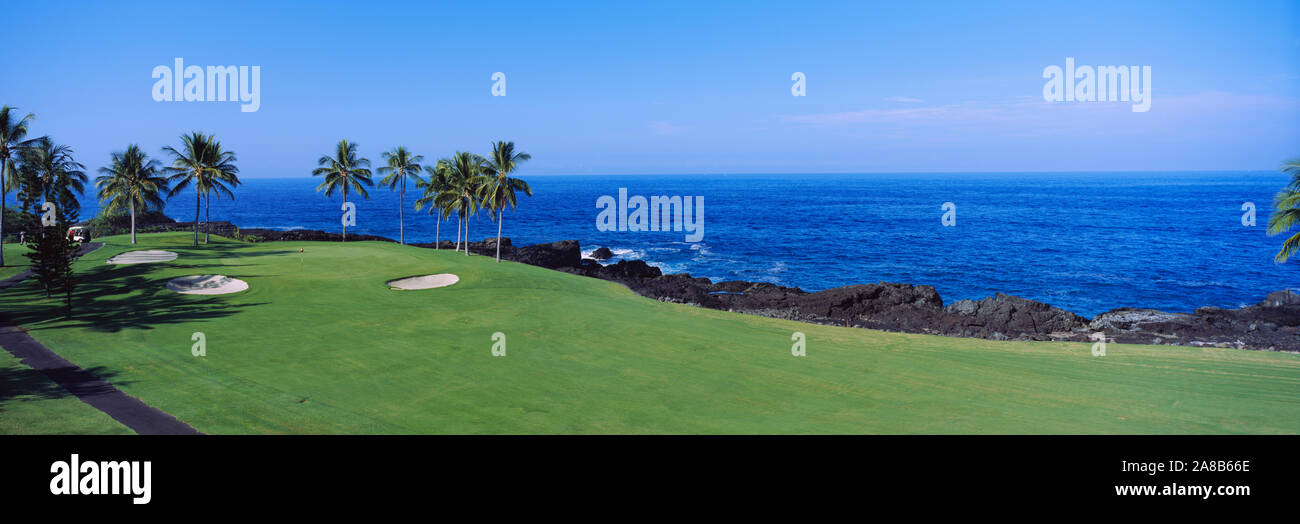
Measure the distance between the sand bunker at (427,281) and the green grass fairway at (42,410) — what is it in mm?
16945

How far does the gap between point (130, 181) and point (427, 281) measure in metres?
33.7

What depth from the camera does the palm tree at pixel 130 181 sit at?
49.4m

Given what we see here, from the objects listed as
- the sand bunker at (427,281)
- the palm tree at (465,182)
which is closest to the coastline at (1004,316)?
the sand bunker at (427,281)

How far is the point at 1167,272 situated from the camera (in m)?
64.9

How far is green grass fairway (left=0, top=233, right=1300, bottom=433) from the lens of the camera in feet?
48.1

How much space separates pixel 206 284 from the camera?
30484 millimetres

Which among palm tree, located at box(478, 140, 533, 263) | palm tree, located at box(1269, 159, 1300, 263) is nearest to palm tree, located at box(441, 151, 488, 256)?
palm tree, located at box(478, 140, 533, 263)

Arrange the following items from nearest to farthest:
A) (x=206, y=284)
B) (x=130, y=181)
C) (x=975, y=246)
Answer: (x=206, y=284), (x=130, y=181), (x=975, y=246)

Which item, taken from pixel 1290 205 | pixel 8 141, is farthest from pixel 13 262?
pixel 1290 205

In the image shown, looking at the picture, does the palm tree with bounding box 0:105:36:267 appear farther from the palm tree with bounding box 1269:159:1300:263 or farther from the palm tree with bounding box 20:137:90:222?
the palm tree with bounding box 1269:159:1300:263

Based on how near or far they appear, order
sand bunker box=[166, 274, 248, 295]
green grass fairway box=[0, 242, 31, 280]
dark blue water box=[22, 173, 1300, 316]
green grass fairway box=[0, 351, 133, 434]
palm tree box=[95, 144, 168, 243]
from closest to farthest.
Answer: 1. green grass fairway box=[0, 351, 133, 434]
2. sand bunker box=[166, 274, 248, 295]
3. green grass fairway box=[0, 242, 31, 280]
4. palm tree box=[95, 144, 168, 243]
5. dark blue water box=[22, 173, 1300, 316]

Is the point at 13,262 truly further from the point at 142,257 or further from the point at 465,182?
the point at 465,182

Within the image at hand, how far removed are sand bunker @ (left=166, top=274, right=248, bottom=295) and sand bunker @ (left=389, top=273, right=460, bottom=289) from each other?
706 centimetres

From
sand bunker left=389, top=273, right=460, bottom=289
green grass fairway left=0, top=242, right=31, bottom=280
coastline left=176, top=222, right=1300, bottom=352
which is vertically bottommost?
coastline left=176, top=222, right=1300, bottom=352
